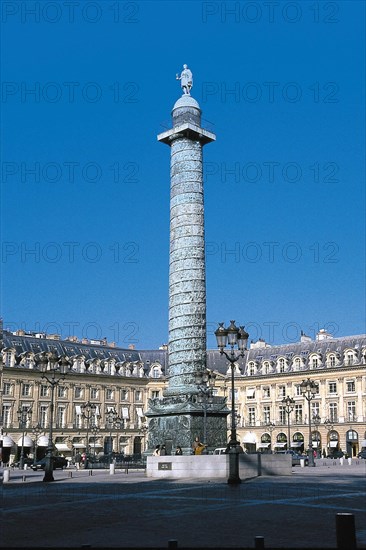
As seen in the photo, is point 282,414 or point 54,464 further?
point 282,414

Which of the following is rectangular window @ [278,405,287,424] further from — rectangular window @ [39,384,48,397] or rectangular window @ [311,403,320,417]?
rectangular window @ [39,384,48,397]

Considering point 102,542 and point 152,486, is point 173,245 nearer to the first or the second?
point 152,486

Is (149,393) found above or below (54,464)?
above

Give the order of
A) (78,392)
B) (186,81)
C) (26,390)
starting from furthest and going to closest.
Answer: (78,392) → (26,390) → (186,81)

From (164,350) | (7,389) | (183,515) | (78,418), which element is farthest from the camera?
(164,350)

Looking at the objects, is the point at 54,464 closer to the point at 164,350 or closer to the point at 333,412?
the point at 333,412

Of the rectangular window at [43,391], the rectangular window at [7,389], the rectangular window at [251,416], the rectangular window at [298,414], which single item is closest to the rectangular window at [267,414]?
the rectangular window at [251,416]

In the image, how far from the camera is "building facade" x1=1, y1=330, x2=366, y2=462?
202 feet

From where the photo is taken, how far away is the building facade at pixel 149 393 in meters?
61.7

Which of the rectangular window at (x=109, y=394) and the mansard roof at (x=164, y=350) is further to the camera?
the rectangular window at (x=109, y=394)

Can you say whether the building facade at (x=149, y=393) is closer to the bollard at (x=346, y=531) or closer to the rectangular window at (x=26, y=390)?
the rectangular window at (x=26, y=390)

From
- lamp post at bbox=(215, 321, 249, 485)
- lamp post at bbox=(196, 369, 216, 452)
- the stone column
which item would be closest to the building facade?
the stone column

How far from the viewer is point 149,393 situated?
72.5m

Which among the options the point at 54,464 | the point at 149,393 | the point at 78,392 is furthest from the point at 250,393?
the point at 54,464
